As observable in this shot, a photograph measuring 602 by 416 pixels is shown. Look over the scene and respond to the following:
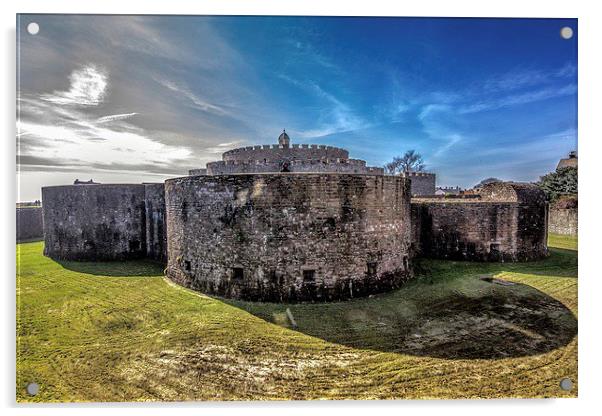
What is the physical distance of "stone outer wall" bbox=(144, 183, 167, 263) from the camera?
516 inches

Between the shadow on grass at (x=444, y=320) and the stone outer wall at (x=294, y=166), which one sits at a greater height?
the stone outer wall at (x=294, y=166)

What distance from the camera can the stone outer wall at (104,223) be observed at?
13758 mm

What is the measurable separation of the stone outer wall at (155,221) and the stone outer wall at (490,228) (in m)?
11.0

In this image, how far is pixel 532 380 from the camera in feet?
15.4

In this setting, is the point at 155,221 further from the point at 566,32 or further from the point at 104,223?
the point at 566,32

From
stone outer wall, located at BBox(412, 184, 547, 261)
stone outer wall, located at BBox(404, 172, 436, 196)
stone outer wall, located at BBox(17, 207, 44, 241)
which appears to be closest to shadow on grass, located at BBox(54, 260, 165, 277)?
stone outer wall, located at BBox(17, 207, 44, 241)

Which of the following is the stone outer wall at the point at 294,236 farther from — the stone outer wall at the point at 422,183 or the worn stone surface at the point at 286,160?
the stone outer wall at the point at 422,183

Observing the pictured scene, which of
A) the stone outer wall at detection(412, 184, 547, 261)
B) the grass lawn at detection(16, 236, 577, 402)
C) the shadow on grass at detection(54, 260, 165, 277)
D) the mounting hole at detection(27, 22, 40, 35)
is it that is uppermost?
the mounting hole at detection(27, 22, 40, 35)

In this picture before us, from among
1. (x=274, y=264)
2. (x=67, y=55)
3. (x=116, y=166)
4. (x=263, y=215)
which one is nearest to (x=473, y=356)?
(x=274, y=264)

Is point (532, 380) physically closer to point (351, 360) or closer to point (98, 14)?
point (351, 360)

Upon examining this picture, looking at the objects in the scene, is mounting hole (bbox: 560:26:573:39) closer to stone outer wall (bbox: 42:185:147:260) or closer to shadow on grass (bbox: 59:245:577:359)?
shadow on grass (bbox: 59:245:577:359)

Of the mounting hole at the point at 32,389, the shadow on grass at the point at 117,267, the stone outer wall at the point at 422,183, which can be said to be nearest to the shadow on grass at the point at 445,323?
the mounting hole at the point at 32,389

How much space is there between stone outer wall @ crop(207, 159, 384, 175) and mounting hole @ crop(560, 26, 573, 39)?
26.4 feet

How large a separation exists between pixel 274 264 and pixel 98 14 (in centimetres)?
614
